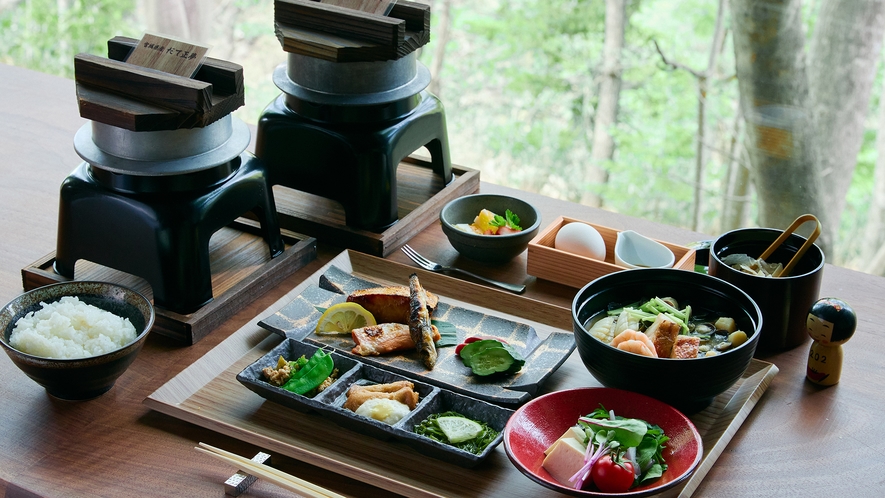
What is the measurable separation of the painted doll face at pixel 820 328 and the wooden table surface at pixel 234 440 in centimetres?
11

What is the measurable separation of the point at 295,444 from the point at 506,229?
2.57 ft

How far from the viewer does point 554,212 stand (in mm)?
2174

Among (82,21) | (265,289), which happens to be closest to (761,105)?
(265,289)

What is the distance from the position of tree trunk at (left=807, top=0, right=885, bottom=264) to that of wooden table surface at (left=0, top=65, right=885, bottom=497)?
6.60 feet

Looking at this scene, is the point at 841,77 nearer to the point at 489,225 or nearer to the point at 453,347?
the point at 489,225

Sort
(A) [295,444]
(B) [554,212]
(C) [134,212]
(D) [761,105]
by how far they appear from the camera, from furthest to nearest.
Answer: (D) [761,105] < (B) [554,212] < (C) [134,212] < (A) [295,444]

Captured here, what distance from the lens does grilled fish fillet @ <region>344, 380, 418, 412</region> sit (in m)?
1.38

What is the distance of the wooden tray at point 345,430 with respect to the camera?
1282 mm

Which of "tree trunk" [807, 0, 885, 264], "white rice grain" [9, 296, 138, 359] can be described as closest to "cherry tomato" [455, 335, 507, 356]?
"white rice grain" [9, 296, 138, 359]

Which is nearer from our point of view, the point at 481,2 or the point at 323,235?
the point at 323,235

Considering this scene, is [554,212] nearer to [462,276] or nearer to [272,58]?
[462,276]

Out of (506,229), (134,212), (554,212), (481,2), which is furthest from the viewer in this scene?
(481,2)

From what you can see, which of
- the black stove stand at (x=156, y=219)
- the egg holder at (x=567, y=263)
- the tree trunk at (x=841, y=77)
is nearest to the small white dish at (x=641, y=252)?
the egg holder at (x=567, y=263)

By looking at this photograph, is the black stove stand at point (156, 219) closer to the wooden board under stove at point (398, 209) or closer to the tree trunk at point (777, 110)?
the wooden board under stove at point (398, 209)
